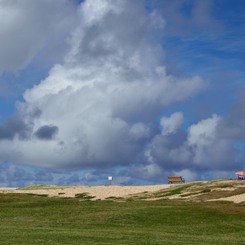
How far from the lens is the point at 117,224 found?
5028 cm

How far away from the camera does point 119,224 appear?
50344mm

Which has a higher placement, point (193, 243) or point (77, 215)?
point (77, 215)

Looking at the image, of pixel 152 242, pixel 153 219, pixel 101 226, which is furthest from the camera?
pixel 153 219

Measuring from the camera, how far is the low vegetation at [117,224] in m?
38.7

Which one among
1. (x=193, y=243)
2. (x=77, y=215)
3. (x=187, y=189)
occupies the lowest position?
(x=193, y=243)

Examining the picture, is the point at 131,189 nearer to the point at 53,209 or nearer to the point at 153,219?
the point at 53,209

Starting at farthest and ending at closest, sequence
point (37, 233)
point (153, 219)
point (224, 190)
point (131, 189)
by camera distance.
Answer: point (131, 189)
point (224, 190)
point (153, 219)
point (37, 233)

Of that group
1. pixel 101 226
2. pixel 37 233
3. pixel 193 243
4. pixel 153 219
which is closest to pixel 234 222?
pixel 153 219

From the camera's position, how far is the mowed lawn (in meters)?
38.8

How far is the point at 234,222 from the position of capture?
53562 mm

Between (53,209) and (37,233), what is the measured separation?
804 inches

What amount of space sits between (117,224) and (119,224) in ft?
0.61

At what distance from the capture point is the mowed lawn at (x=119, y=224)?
38.8 m

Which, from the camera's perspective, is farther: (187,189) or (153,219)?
(187,189)
